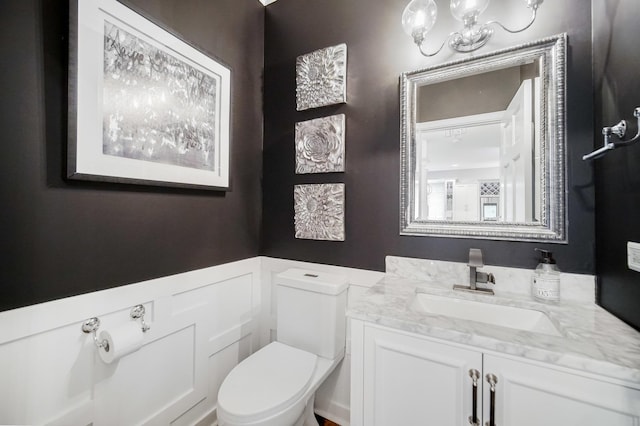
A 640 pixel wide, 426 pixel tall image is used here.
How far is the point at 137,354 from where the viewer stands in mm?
1139

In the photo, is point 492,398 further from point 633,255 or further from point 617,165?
Answer: point 617,165

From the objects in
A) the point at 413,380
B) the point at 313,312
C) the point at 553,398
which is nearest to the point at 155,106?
the point at 313,312

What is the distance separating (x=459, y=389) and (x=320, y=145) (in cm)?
133

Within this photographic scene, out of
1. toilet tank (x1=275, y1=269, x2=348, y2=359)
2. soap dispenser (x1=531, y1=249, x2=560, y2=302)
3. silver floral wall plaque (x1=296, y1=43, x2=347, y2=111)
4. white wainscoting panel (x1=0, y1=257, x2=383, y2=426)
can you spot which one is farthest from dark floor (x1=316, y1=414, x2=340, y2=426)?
silver floral wall plaque (x1=296, y1=43, x2=347, y2=111)

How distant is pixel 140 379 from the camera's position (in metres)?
1.15

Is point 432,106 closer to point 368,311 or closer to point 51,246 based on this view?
point 368,311

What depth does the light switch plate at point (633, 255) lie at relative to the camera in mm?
785

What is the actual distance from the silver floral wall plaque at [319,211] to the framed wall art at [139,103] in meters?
0.49

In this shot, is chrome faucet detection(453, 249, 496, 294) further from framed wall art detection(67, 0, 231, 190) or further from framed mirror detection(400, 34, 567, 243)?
framed wall art detection(67, 0, 231, 190)

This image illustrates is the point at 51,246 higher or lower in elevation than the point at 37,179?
lower

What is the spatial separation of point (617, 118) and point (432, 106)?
681 millimetres

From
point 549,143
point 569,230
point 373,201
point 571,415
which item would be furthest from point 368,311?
point 549,143

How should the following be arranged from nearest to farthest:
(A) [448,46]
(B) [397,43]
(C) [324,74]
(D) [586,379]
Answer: (D) [586,379] → (A) [448,46] → (B) [397,43] → (C) [324,74]

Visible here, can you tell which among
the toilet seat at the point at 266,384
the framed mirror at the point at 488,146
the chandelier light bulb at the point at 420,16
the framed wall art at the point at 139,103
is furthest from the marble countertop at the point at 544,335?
the chandelier light bulb at the point at 420,16
